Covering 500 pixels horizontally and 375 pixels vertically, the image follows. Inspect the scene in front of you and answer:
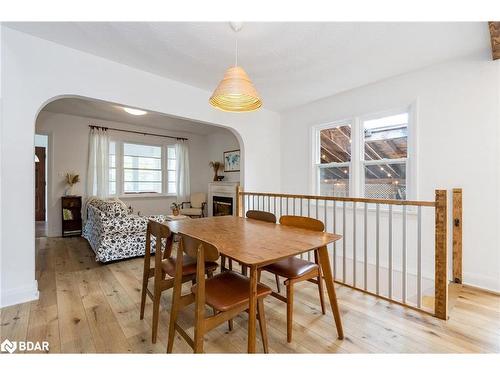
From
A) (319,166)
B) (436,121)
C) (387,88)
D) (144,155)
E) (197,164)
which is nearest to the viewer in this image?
(436,121)

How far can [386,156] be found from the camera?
3.27 metres

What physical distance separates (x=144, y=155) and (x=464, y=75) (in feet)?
19.8

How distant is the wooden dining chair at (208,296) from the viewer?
4.04 ft

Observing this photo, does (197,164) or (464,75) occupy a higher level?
(464,75)

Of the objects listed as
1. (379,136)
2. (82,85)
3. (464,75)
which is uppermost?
(464,75)

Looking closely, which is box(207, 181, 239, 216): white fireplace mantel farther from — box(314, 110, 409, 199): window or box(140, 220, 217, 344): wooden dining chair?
box(140, 220, 217, 344): wooden dining chair

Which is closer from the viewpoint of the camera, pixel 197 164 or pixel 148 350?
pixel 148 350

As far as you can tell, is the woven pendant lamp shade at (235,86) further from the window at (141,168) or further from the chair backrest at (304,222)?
the window at (141,168)

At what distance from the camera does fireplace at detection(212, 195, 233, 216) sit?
587cm

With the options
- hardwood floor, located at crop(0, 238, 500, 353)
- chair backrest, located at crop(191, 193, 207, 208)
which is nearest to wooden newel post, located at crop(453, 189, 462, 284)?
hardwood floor, located at crop(0, 238, 500, 353)

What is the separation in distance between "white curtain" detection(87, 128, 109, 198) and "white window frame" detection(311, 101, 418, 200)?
14.5ft
